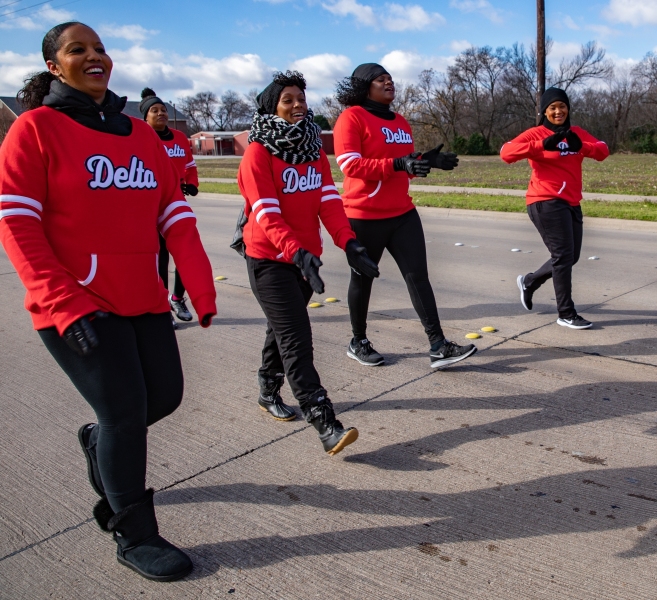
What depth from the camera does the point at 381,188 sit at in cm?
477

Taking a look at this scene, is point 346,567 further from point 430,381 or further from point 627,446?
point 430,381

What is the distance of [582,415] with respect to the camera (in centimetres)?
399

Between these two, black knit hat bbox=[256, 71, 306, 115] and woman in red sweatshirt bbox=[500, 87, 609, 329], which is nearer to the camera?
black knit hat bbox=[256, 71, 306, 115]

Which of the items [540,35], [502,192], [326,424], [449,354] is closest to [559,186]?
[449,354]

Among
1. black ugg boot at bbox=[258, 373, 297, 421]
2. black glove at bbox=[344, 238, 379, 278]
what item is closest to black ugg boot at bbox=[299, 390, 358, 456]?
black ugg boot at bbox=[258, 373, 297, 421]

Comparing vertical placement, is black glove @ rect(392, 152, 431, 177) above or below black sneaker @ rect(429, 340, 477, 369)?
above

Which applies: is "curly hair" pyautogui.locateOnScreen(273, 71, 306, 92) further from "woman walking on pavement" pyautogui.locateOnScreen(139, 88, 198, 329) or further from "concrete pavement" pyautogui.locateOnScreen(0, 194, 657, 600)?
"woman walking on pavement" pyautogui.locateOnScreen(139, 88, 198, 329)

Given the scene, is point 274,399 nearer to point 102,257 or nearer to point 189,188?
point 102,257

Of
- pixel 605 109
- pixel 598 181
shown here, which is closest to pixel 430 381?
pixel 598 181

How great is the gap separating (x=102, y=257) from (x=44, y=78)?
73 cm

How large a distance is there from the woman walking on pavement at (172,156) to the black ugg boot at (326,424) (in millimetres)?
2813

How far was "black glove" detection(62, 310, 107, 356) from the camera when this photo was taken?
2312 millimetres

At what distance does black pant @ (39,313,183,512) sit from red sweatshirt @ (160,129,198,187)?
173 inches

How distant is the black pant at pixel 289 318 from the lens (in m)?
3.62
